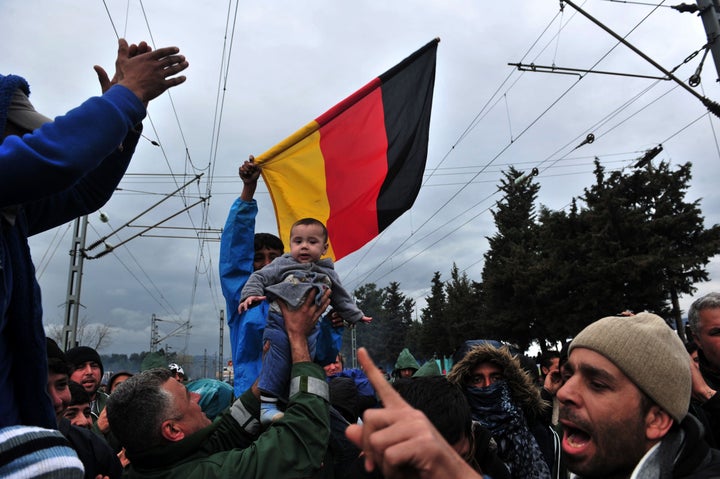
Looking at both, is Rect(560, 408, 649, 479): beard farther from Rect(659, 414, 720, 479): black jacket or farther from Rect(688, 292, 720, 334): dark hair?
Rect(688, 292, 720, 334): dark hair

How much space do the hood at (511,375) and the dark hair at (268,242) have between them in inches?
67.6

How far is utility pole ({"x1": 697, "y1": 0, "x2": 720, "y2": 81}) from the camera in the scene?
8578mm

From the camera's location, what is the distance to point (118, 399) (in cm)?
238

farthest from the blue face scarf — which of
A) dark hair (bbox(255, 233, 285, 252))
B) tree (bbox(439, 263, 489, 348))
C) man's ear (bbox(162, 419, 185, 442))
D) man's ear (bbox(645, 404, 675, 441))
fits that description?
tree (bbox(439, 263, 489, 348))

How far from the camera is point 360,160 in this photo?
199 inches

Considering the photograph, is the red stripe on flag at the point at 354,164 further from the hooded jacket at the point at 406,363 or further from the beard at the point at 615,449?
the hooded jacket at the point at 406,363

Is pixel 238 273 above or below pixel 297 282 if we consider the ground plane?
above

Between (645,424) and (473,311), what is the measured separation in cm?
4773

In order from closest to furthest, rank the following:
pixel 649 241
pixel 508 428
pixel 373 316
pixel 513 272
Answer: pixel 508 428, pixel 649 241, pixel 513 272, pixel 373 316

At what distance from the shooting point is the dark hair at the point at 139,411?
228cm

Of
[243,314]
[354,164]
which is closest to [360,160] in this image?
[354,164]

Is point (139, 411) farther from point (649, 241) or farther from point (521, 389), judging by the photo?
point (649, 241)

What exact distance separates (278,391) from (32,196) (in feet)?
4.93

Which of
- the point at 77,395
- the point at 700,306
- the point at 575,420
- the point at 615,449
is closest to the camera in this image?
the point at 615,449
